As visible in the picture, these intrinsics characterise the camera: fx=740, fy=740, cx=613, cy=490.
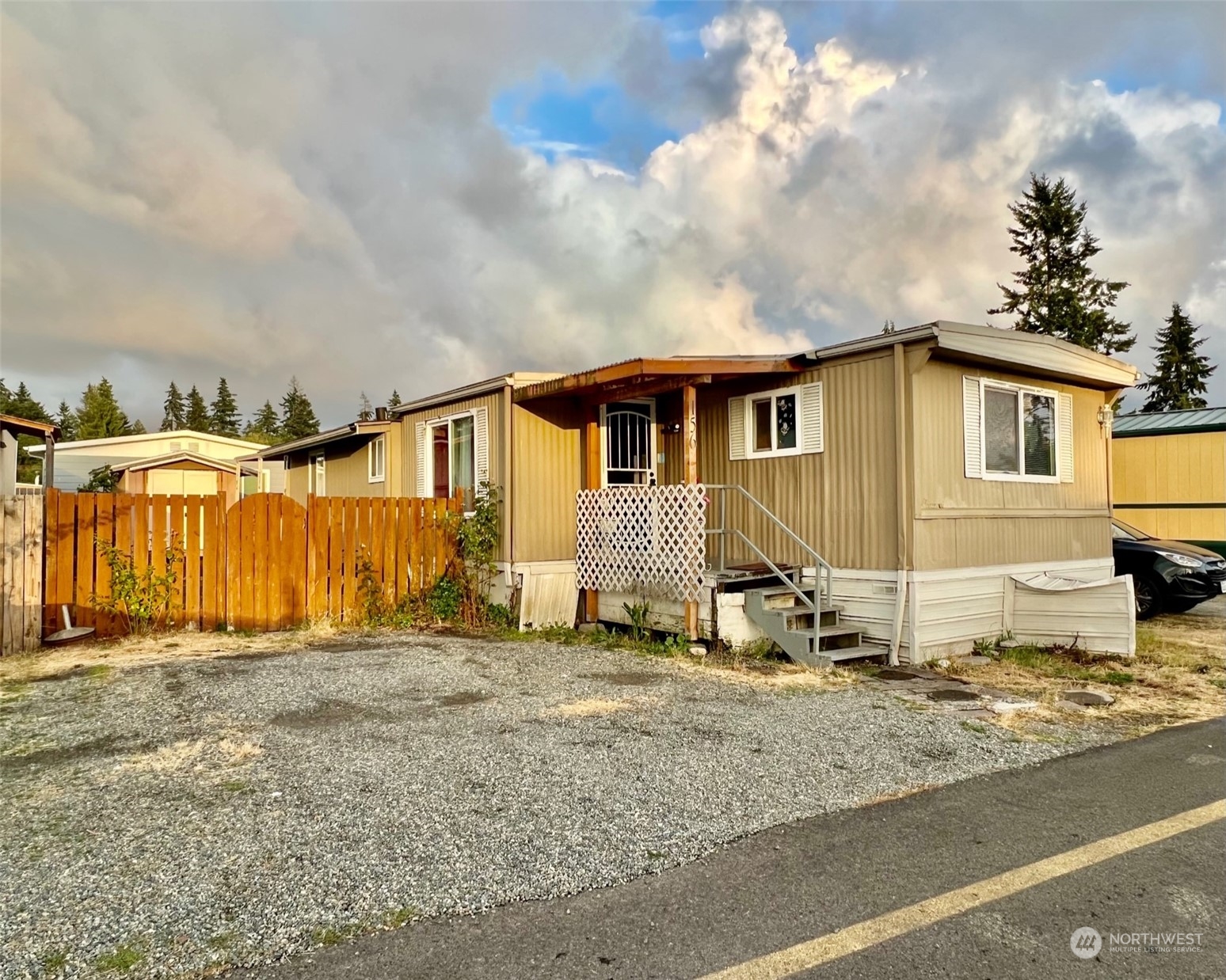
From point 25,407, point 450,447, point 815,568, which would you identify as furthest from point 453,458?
point 25,407

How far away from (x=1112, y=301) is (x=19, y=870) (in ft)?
127

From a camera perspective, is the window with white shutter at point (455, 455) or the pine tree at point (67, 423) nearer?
the window with white shutter at point (455, 455)

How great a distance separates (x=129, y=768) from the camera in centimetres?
430

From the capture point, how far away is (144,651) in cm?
779

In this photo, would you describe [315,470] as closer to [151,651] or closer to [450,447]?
[450,447]

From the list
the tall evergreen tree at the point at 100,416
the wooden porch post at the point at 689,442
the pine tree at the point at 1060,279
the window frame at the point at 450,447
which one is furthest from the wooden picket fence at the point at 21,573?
the tall evergreen tree at the point at 100,416

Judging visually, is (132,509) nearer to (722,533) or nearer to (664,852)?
(722,533)

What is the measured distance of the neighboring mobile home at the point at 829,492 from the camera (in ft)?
26.5

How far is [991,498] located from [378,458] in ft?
34.9

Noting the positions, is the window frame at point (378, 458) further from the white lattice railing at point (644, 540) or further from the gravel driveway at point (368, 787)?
the gravel driveway at point (368, 787)

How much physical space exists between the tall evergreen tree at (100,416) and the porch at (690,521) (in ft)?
184

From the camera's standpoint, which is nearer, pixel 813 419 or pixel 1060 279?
pixel 813 419

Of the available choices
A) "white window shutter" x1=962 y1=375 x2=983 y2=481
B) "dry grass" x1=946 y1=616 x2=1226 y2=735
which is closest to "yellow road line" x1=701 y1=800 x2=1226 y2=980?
"dry grass" x1=946 y1=616 x2=1226 y2=735

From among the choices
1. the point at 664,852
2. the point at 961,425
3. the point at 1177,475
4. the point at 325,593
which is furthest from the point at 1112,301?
the point at 664,852
